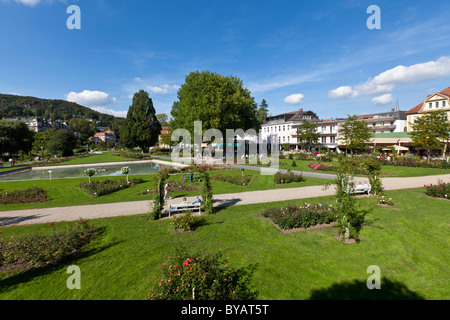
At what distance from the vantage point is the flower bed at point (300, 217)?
8522 millimetres

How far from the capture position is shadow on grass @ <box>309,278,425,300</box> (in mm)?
4711

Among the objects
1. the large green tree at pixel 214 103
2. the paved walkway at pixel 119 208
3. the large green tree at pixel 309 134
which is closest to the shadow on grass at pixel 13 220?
the paved walkway at pixel 119 208

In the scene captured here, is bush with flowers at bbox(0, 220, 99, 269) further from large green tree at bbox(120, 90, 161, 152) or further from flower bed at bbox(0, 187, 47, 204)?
large green tree at bbox(120, 90, 161, 152)

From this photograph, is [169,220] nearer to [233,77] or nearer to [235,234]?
[235,234]

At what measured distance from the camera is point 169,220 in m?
9.64

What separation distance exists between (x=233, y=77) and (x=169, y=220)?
36095mm

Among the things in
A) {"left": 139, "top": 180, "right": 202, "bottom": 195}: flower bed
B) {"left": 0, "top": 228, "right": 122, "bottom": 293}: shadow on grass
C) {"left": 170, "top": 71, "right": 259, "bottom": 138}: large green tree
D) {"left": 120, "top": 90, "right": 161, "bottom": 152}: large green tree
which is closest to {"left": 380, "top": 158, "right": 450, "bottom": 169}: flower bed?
{"left": 170, "top": 71, "right": 259, "bottom": 138}: large green tree

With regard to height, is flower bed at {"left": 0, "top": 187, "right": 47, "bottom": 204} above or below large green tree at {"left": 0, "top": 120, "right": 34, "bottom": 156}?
below

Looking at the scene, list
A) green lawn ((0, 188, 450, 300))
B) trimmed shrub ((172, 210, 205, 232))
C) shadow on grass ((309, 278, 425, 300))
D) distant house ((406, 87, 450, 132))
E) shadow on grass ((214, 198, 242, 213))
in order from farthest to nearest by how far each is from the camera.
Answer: distant house ((406, 87, 450, 132)), shadow on grass ((214, 198, 242, 213)), trimmed shrub ((172, 210, 205, 232)), green lawn ((0, 188, 450, 300)), shadow on grass ((309, 278, 425, 300))

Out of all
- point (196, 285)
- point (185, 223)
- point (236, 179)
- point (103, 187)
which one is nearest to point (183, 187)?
point (236, 179)

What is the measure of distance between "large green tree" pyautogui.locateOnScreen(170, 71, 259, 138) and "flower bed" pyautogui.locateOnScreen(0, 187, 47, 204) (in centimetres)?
2390

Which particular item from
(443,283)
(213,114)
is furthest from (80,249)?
(213,114)

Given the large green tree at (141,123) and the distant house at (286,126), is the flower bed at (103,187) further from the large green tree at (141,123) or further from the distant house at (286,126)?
the distant house at (286,126)
